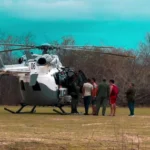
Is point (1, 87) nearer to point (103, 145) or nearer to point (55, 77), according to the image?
point (55, 77)

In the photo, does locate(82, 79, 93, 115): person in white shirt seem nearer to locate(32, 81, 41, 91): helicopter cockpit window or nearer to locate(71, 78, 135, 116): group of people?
locate(71, 78, 135, 116): group of people

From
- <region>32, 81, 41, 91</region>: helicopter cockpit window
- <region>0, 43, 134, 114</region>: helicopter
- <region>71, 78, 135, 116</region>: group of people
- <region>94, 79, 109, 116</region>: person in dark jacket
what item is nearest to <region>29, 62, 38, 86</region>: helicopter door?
<region>0, 43, 134, 114</region>: helicopter

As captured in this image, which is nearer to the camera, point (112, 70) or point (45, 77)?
point (45, 77)

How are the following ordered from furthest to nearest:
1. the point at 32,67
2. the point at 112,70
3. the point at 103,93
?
the point at 112,70, the point at 32,67, the point at 103,93

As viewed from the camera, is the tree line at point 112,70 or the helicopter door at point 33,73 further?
the tree line at point 112,70

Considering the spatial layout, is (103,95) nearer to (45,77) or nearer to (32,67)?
(45,77)

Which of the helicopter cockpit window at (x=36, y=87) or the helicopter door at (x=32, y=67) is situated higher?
the helicopter door at (x=32, y=67)

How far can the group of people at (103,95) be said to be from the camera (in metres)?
24.7

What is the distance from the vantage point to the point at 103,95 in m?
24.7

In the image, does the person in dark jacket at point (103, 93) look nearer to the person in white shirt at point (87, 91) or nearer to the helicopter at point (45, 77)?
the person in white shirt at point (87, 91)

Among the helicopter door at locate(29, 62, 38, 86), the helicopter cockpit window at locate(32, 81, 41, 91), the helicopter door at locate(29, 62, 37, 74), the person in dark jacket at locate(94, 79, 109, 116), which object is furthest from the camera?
the helicopter cockpit window at locate(32, 81, 41, 91)

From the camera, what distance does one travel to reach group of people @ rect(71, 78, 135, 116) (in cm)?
2467

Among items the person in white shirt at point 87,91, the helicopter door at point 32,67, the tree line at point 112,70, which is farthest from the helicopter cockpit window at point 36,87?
the tree line at point 112,70

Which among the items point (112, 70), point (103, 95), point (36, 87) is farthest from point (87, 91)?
point (112, 70)
